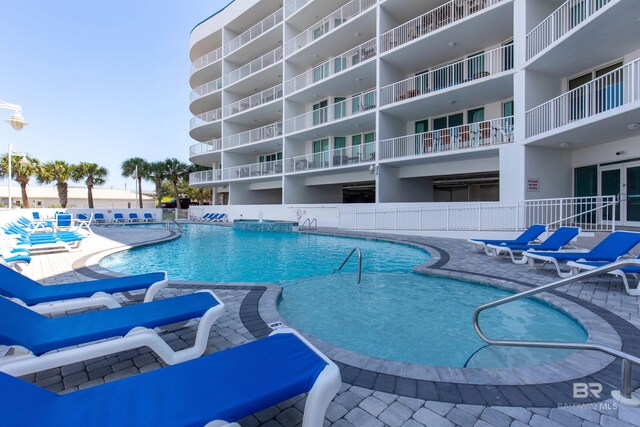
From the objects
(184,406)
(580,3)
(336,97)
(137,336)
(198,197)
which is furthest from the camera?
(198,197)

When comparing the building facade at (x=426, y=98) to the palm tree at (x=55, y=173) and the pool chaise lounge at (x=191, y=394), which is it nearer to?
the pool chaise lounge at (x=191, y=394)

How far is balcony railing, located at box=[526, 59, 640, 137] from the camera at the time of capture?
401 inches

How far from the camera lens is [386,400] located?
2285 mm

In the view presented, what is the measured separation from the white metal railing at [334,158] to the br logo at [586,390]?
16.0 meters

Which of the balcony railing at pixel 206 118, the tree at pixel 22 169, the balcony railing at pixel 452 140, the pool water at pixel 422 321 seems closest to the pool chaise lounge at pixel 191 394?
the pool water at pixel 422 321

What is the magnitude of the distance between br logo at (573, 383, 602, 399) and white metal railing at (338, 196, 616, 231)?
8678mm

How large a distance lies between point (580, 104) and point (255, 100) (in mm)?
22077

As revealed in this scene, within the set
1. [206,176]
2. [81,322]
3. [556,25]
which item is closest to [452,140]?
[556,25]

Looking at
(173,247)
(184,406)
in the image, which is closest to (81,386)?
(184,406)

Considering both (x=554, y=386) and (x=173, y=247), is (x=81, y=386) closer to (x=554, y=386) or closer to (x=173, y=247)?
(x=554, y=386)

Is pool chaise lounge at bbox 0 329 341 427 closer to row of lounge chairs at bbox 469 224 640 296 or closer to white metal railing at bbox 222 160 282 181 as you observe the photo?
row of lounge chairs at bbox 469 224 640 296

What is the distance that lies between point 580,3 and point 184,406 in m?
15.7

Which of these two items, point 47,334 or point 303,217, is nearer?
point 47,334

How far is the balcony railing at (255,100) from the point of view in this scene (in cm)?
2477
